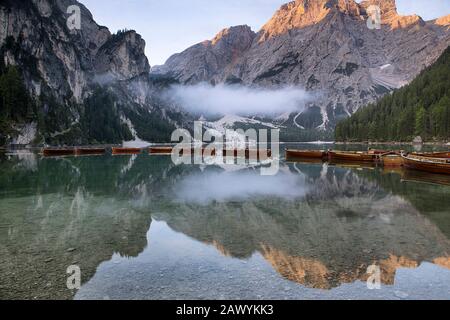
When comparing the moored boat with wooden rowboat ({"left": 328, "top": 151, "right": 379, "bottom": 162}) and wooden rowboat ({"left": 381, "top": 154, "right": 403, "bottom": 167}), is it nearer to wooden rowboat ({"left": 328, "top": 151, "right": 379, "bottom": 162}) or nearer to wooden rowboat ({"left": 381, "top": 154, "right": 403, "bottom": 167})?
wooden rowboat ({"left": 328, "top": 151, "right": 379, "bottom": 162})

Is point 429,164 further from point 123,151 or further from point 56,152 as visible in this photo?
point 123,151

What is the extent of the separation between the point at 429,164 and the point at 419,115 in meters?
131

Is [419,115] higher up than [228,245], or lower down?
higher up

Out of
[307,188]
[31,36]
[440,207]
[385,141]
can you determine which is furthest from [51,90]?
[440,207]

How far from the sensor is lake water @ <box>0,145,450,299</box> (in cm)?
1141

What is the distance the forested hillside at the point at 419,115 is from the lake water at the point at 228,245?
148 metres

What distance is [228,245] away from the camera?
635 inches

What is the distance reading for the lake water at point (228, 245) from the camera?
1141 cm

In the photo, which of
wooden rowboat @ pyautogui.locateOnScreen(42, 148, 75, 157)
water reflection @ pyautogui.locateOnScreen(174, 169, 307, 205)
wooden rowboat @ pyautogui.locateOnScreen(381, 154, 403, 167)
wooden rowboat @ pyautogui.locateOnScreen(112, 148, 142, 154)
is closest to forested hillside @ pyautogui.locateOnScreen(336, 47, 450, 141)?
wooden rowboat @ pyautogui.locateOnScreen(381, 154, 403, 167)

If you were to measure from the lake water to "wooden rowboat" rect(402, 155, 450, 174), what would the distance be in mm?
17378

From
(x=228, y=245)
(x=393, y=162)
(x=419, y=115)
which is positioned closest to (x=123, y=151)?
(x=393, y=162)

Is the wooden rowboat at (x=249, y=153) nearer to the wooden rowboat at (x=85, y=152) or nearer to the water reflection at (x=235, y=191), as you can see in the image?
the wooden rowboat at (x=85, y=152)

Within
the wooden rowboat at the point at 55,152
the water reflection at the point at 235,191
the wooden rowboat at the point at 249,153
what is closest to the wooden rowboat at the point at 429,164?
the water reflection at the point at 235,191

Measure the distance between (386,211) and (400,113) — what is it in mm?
175858
